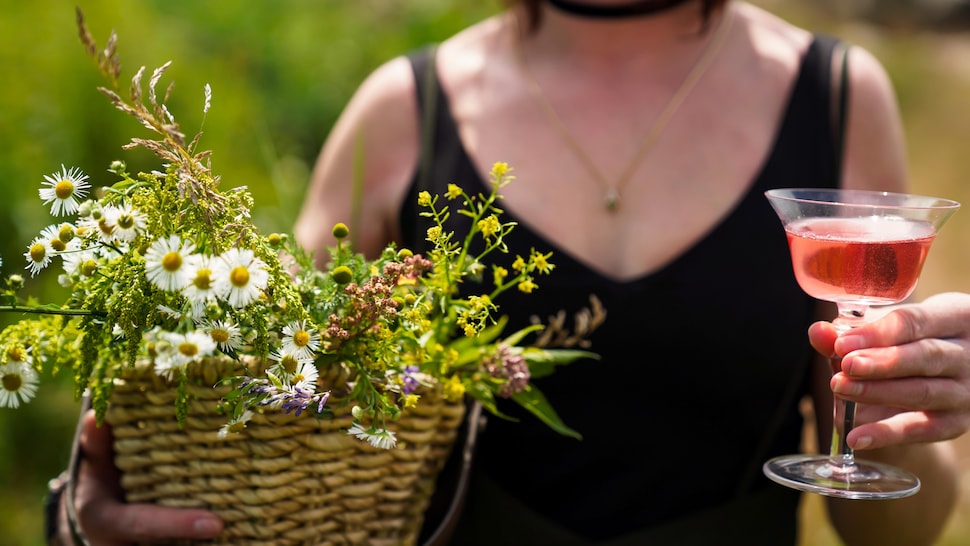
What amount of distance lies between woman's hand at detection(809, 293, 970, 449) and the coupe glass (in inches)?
1.7

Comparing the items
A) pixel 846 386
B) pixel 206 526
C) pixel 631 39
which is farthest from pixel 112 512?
pixel 631 39

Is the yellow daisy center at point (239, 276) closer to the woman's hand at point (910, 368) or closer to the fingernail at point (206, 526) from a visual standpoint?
the fingernail at point (206, 526)

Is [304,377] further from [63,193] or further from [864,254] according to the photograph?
[864,254]

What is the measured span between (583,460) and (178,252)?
1.31 meters

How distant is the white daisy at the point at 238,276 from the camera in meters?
0.97

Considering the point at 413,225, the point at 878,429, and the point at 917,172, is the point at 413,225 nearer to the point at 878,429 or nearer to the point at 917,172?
the point at 878,429

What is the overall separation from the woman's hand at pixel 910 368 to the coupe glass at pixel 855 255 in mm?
42

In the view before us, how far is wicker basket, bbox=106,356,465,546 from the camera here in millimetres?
1230

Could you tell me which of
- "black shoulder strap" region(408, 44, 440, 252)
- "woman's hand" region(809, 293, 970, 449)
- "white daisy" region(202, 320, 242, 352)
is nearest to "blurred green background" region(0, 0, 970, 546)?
"black shoulder strap" region(408, 44, 440, 252)

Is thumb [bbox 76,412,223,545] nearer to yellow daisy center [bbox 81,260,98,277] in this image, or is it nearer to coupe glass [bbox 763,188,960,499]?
yellow daisy center [bbox 81,260,98,277]


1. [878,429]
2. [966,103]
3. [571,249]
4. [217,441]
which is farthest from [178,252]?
[966,103]

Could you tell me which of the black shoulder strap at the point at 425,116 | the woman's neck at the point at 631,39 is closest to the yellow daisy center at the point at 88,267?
the black shoulder strap at the point at 425,116

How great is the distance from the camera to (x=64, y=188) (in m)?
1.09

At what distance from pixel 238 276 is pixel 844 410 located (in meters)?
0.86
